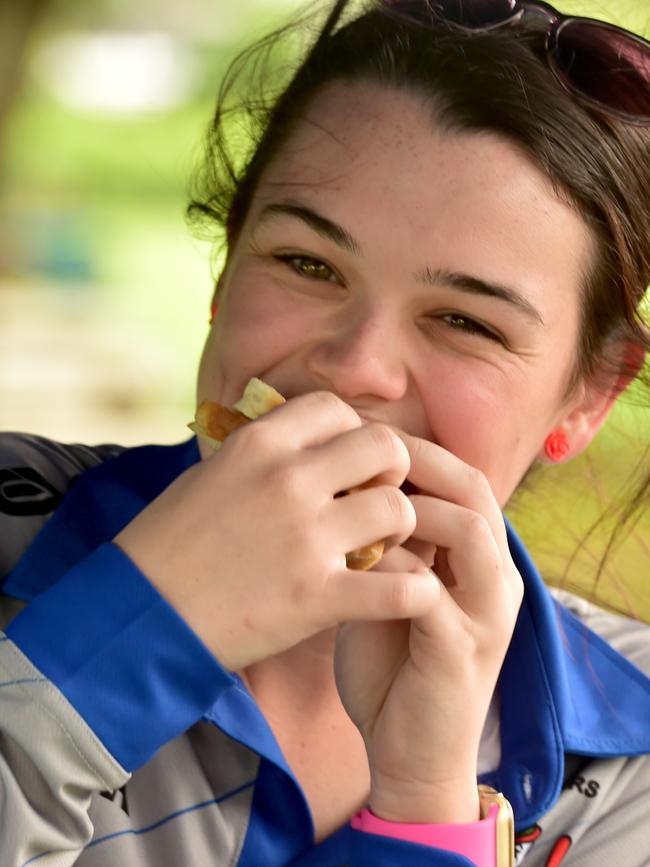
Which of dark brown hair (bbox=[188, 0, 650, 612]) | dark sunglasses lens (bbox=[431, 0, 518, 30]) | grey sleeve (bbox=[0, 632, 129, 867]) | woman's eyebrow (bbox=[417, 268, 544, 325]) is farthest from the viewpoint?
dark sunglasses lens (bbox=[431, 0, 518, 30])

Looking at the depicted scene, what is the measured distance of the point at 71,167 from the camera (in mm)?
8828

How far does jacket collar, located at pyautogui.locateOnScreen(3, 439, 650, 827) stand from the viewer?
6.10 feet

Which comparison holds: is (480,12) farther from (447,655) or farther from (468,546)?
(447,655)

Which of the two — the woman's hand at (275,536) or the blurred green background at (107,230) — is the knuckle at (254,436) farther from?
the blurred green background at (107,230)

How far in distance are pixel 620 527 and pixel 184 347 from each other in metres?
6.90

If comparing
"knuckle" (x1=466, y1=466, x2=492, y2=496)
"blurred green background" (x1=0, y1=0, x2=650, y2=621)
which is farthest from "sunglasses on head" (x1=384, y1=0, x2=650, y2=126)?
"blurred green background" (x1=0, y1=0, x2=650, y2=621)

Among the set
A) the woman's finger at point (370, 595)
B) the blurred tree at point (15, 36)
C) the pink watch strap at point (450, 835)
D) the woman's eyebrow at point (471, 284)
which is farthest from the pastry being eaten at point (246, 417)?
the blurred tree at point (15, 36)

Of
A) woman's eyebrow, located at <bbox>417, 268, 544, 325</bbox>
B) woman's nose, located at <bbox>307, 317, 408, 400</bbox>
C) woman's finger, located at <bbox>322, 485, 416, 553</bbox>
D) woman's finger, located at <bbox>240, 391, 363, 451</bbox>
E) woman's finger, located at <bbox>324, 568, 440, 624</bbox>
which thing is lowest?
woman's finger, located at <bbox>324, 568, 440, 624</bbox>

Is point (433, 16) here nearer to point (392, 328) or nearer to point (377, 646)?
point (392, 328)

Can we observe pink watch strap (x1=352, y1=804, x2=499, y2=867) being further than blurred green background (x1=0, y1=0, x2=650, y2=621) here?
No

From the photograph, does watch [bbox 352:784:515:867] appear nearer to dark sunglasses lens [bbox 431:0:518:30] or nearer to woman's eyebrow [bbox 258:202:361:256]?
woman's eyebrow [bbox 258:202:361:256]

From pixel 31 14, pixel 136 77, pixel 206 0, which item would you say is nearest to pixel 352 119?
pixel 31 14

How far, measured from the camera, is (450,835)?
162 cm

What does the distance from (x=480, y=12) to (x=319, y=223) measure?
1.50 feet
